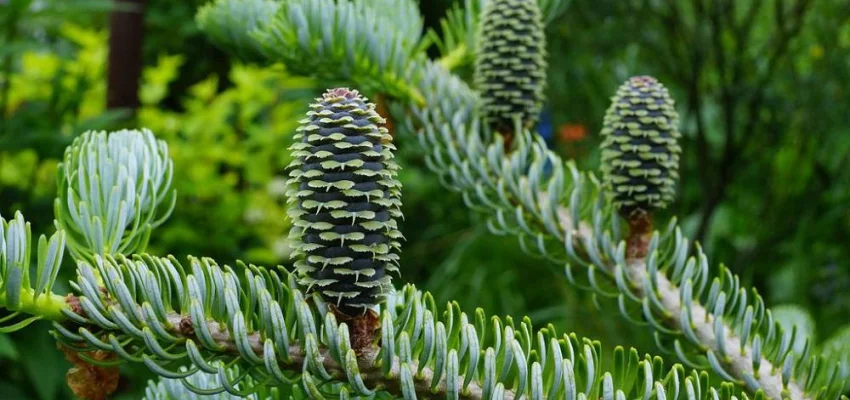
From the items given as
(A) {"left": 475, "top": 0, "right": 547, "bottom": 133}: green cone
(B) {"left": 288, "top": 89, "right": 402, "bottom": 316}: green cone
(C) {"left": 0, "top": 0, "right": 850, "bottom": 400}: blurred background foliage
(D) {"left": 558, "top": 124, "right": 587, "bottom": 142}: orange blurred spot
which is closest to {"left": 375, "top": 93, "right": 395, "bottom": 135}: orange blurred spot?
(A) {"left": 475, "top": 0, "right": 547, "bottom": 133}: green cone

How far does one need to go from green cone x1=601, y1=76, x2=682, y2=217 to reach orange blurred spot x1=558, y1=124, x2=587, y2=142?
1.33 metres

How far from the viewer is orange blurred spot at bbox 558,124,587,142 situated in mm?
1969

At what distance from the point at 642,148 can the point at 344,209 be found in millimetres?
282

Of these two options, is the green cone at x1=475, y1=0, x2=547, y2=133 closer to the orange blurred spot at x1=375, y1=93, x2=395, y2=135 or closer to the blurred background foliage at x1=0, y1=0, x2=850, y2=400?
the orange blurred spot at x1=375, y1=93, x2=395, y2=135

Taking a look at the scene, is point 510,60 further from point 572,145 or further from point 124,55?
point 572,145

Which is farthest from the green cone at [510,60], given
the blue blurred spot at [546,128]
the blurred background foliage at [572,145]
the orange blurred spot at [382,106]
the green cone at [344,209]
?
the blue blurred spot at [546,128]

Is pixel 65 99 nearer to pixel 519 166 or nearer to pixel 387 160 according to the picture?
pixel 519 166

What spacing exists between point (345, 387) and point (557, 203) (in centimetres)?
31

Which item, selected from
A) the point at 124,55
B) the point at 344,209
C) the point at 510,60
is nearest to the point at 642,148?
the point at 510,60

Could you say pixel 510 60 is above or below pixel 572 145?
above

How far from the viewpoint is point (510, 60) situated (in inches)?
27.8

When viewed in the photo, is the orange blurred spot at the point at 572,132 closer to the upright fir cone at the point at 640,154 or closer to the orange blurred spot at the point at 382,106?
the orange blurred spot at the point at 382,106

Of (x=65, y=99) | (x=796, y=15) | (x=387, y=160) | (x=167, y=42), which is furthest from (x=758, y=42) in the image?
(x=167, y=42)

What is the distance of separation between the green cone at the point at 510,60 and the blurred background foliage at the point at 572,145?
0.46 meters
